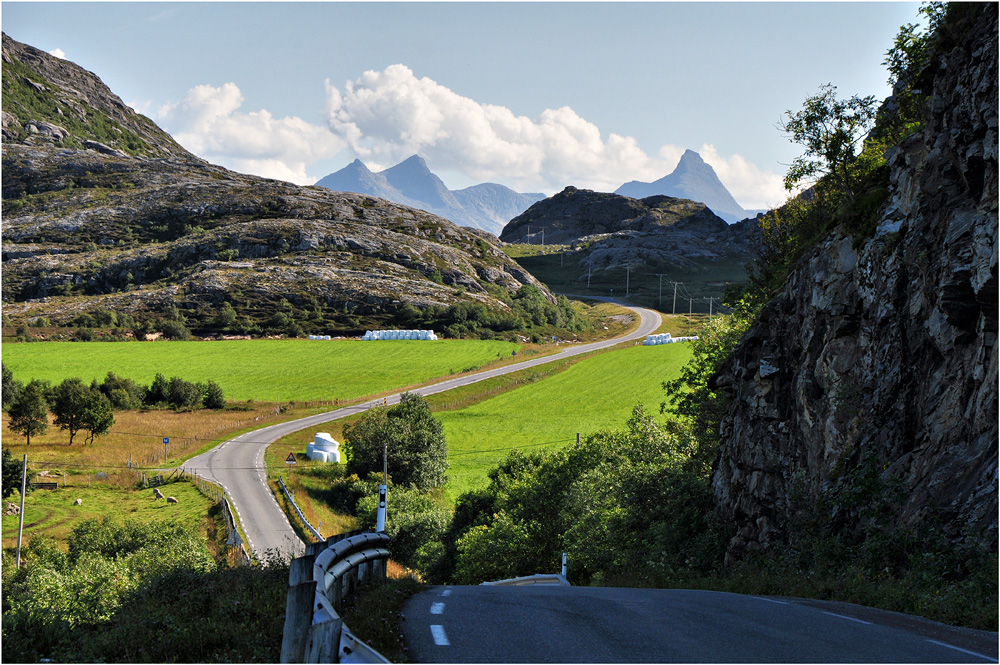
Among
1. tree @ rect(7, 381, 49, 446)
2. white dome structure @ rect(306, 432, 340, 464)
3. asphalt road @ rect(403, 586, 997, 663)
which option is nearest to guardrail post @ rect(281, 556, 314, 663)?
asphalt road @ rect(403, 586, 997, 663)

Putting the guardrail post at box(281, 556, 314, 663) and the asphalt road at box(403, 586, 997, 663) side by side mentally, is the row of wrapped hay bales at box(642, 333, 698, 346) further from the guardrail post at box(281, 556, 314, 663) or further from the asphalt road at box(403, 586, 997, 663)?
the guardrail post at box(281, 556, 314, 663)

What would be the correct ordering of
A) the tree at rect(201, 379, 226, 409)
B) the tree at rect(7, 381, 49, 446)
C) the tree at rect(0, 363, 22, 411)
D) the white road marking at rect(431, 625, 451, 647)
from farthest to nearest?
1. the tree at rect(201, 379, 226, 409)
2. the tree at rect(0, 363, 22, 411)
3. the tree at rect(7, 381, 49, 446)
4. the white road marking at rect(431, 625, 451, 647)

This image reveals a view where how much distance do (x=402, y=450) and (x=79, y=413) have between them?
3189 cm

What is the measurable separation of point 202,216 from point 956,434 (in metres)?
197

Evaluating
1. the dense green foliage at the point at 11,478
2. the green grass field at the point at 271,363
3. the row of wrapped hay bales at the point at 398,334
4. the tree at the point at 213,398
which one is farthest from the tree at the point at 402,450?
the row of wrapped hay bales at the point at 398,334

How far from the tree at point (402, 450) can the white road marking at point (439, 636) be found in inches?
1799

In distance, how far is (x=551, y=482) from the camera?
39.8m

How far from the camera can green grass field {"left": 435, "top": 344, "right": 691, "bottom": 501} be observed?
2407 inches

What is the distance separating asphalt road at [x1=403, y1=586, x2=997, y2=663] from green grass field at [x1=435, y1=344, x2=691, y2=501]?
141 ft

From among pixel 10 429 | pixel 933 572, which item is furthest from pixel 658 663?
pixel 10 429

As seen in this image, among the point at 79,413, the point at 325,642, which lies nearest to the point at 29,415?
the point at 79,413

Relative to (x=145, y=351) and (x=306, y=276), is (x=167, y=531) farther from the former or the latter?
(x=306, y=276)

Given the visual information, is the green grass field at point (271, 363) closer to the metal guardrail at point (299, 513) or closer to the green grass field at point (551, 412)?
the green grass field at point (551, 412)

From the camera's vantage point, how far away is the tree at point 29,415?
Answer: 59.4 metres
